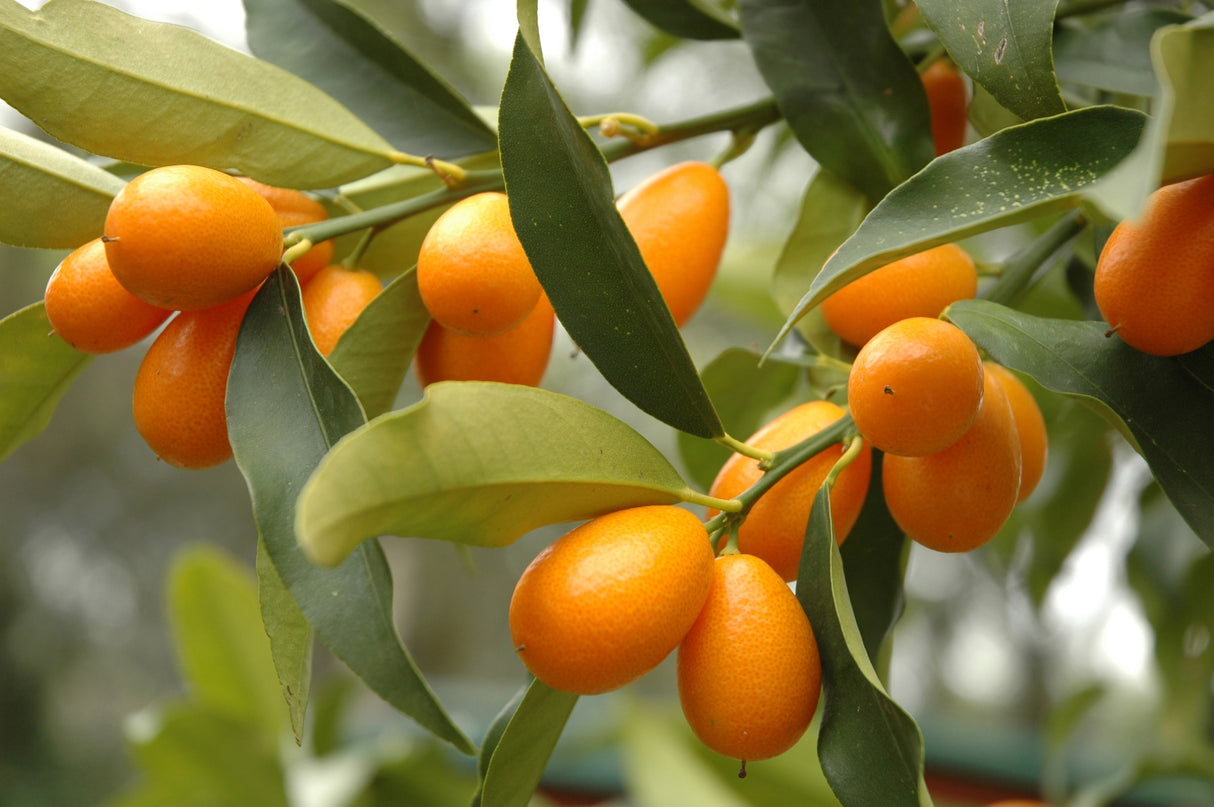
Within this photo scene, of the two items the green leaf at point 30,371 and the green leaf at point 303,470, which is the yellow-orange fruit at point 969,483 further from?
the green leaf at point 30,371

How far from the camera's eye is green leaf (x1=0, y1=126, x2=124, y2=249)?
0.36 m

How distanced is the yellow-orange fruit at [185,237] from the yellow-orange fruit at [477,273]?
0.06 metres

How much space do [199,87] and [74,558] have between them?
12.1ft

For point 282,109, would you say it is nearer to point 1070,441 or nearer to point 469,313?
point 469,313

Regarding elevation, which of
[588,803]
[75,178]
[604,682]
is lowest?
[588,803]

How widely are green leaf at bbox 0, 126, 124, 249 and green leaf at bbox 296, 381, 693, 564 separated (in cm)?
19

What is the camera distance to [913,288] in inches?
15.4

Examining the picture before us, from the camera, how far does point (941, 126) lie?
0.52m

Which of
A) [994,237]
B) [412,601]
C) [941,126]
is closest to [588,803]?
[941,126]

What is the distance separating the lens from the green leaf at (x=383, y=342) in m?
0.37

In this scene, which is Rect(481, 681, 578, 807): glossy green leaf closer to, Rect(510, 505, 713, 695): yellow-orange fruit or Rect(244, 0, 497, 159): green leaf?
Rect(510, 505, 713, 695): yellow-orange fruit

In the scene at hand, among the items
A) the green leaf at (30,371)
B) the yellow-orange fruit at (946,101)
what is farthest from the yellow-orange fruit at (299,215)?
A: the yellow-orange fruit at (946,101)

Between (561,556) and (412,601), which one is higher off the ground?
(561,556)

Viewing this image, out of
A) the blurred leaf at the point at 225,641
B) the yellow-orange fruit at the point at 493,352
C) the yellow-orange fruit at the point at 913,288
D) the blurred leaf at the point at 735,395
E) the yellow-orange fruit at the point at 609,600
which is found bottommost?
the blurred leaf at the point at 225,641
